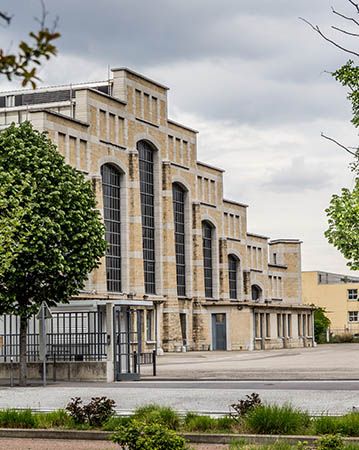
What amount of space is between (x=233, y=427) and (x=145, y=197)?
6332cm

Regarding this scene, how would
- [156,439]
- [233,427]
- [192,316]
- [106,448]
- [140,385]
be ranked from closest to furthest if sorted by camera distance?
[156,439]
[106,448]
[233,427]
[140,385]
[192,316]

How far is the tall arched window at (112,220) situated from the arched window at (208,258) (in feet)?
56.0

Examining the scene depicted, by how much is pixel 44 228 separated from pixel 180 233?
167ft

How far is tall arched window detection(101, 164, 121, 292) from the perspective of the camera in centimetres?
7375

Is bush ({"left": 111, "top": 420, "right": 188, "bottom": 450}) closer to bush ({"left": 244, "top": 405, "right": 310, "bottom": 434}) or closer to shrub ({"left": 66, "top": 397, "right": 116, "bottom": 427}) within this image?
bush ({"left": 244, "top": 405, "right": 310, "bottom": 434})

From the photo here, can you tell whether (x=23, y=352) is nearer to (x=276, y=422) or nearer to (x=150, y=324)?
(x=276, y=422)

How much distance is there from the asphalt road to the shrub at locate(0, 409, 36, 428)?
3241 mm

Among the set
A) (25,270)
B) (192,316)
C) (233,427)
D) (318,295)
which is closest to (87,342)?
(25,270)

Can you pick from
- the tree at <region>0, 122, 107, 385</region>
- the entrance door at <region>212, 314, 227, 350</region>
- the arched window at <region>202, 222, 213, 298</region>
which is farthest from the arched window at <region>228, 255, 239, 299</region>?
the tree at <region>0, 122, 107, 385</region>

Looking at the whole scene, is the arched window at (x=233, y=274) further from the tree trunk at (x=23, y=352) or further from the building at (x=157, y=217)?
the tree trunk at (x=23, y=352)

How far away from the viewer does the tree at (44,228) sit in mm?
34344

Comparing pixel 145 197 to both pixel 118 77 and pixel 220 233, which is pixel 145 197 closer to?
pixel 118 77

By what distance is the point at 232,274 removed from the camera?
9706 centimetres

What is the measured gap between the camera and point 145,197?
79.5 m
